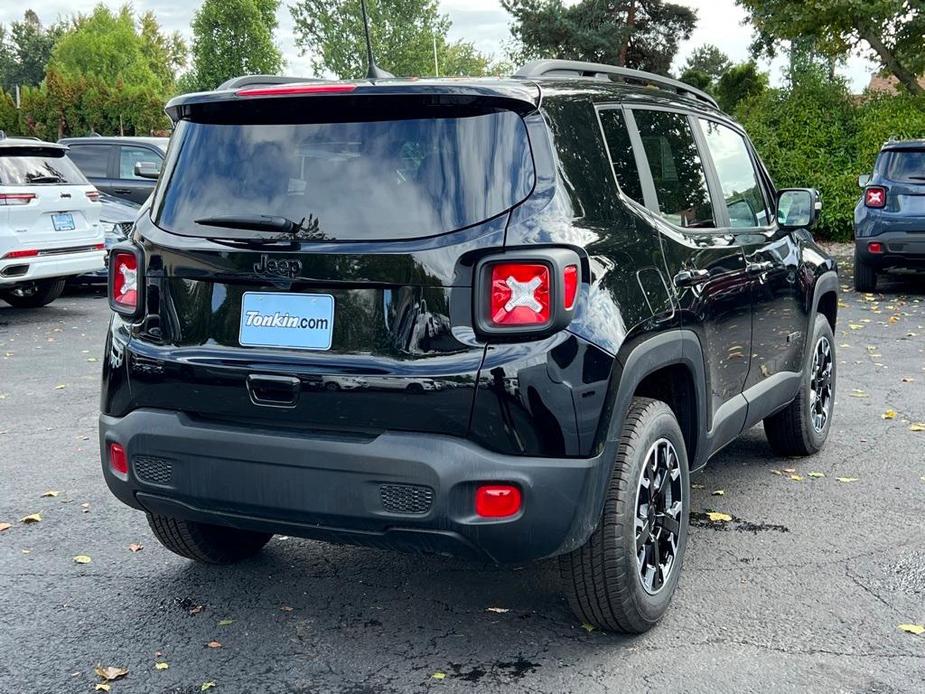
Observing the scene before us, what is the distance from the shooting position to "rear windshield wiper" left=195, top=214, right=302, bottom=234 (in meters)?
3.41

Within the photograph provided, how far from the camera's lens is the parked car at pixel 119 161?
15.3 meters

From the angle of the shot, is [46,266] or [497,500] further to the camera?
[46,266]

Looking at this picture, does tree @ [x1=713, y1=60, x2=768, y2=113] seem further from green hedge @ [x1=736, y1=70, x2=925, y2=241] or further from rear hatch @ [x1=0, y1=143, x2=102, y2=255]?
rear hatch @ [x1=0, y1=143, x2=102, y2=255]

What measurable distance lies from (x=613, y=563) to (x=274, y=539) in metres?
1.82

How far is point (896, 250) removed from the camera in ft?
42.0

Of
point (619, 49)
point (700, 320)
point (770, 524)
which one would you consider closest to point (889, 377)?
point (770, 524)

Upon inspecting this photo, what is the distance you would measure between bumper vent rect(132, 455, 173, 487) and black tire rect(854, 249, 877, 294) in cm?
1169

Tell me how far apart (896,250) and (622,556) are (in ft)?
34.4

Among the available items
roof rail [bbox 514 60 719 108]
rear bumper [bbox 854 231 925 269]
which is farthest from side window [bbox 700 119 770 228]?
rear bumper [bbox 854 231 925 269]

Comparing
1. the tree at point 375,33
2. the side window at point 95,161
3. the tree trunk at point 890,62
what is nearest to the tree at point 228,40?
the tree at point 375,33

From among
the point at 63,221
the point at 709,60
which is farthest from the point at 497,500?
the point at 709,60

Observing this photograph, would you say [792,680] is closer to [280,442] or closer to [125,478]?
[280,442]

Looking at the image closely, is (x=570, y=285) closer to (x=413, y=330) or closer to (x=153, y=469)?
(x=413, y=330)

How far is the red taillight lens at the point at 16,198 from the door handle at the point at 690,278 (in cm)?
911
